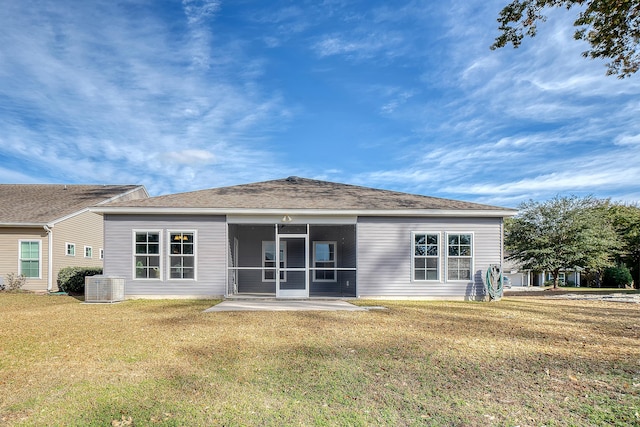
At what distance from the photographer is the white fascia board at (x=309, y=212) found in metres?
12.2

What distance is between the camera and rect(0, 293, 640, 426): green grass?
359 cm

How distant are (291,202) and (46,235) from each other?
1059cm

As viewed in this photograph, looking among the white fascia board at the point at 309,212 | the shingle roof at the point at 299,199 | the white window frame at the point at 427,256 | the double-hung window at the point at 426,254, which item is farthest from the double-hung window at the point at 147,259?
the double-hung window at the point at 426,254

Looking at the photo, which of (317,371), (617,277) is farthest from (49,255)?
(617,277)

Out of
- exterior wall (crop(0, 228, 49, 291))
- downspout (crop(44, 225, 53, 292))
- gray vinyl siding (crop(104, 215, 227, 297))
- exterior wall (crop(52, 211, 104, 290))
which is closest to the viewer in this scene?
gray vinyl siding (crop(104, 215, 227, 297))

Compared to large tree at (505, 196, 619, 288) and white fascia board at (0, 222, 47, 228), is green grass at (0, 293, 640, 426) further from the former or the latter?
large tree at (505, 196, 619, 288)

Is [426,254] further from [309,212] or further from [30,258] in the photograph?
[30,258]

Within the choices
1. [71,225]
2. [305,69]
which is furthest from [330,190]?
[71,225]

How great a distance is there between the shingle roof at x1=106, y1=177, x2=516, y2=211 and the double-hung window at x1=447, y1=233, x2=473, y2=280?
40.5 inches

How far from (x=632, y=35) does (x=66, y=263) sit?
68.8 feet

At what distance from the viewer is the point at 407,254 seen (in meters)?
12.7

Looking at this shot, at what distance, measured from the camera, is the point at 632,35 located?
9359 millimetres

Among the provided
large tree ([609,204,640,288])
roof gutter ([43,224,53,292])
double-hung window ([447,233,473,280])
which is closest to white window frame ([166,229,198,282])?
roof gutter ([43,224,53,292])

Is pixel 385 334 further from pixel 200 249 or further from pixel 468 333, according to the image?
pixel 200 249
